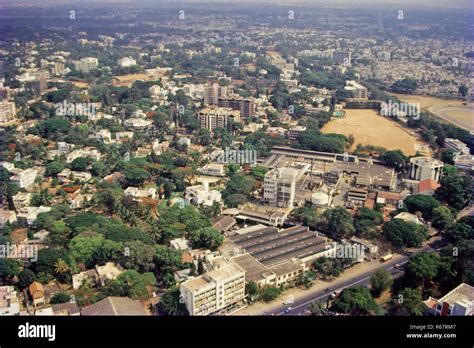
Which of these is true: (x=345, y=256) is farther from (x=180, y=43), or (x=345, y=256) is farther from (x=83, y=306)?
(x=180, y=43)

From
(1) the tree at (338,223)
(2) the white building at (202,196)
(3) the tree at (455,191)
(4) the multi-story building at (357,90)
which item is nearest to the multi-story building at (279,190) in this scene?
(2) the white building at (202,196)

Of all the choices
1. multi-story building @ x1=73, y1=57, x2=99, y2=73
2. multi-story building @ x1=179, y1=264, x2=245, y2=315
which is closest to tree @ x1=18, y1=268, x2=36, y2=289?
multi-story building @ x1=179, y1=264, x2=245, y2=315

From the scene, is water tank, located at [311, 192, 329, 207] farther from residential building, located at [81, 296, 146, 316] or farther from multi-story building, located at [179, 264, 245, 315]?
residential building, located at [81, 296, 146, 316]

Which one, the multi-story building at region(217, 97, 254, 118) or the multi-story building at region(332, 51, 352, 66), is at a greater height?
the multi-story building at region(332, 51, 352, 66)

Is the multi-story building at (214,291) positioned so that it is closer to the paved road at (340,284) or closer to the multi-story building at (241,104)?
the paved road at (340,284)

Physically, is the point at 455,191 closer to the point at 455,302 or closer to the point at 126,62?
the point at 455,302
